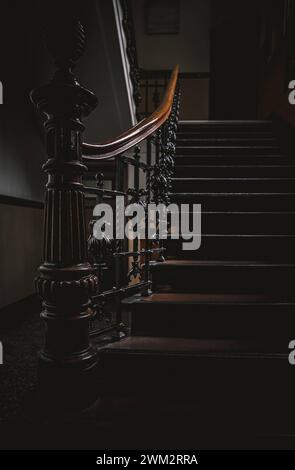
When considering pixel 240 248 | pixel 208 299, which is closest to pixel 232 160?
pixel 240 248

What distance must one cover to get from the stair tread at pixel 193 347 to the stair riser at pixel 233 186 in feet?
4.71

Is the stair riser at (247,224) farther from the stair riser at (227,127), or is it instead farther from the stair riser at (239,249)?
the stair riser at (227,127)

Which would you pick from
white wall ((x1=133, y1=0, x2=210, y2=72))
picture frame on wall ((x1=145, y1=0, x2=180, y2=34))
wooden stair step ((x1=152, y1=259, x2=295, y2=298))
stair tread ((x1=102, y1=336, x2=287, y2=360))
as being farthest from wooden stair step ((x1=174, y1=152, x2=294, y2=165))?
picture frame on wall ((x1=145, y1=0, x2=180, y2=34))

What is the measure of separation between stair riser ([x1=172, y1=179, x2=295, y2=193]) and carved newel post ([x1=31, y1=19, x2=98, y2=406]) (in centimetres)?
160

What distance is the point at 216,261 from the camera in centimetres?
209

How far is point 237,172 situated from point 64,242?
6.95 ft

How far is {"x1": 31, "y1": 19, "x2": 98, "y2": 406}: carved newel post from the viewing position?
1155mm

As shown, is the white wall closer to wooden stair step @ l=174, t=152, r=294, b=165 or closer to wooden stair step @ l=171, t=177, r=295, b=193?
wooden stair step @ l=174, t=152, r=294, b=165

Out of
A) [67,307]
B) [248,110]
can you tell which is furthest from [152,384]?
[248,110]

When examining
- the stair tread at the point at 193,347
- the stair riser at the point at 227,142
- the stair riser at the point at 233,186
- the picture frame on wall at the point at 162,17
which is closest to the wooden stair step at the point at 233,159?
the stair riser at the point at 227,142

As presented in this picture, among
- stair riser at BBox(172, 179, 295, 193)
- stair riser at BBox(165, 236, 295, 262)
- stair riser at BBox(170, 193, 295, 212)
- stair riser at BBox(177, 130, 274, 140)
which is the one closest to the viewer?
stair riser at BBox(165, 236, 295, 262)

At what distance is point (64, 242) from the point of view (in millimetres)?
1169
